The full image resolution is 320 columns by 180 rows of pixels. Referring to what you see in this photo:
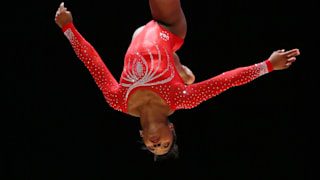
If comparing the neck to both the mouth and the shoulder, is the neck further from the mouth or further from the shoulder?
the shoulder

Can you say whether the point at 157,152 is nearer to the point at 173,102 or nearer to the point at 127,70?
the point at 173,102

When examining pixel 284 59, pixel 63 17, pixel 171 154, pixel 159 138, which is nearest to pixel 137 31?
pixel 63 17

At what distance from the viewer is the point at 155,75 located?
302cm

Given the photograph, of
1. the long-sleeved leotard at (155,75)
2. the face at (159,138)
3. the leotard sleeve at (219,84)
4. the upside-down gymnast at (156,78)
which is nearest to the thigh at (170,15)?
the upside-down gymnast at (156,78)

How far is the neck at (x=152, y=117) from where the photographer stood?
3.07 metres

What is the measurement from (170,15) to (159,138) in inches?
34.4

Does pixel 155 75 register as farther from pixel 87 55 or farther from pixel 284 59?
pixel 284 59

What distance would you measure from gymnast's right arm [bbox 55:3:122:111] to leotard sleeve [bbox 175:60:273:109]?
1.54 feet

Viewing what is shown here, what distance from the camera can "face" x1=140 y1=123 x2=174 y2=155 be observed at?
306cm

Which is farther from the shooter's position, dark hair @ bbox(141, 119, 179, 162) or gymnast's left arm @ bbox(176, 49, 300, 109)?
dark hair @ bbox(141, 119, 179, 162)

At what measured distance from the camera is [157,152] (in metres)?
3.20

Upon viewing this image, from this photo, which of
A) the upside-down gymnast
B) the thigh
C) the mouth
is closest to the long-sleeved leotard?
the upside-down gymnast

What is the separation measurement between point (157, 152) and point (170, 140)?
5.6 inches

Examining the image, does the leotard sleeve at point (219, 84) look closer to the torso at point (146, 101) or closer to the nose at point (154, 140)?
the torso at point (146, 101)
